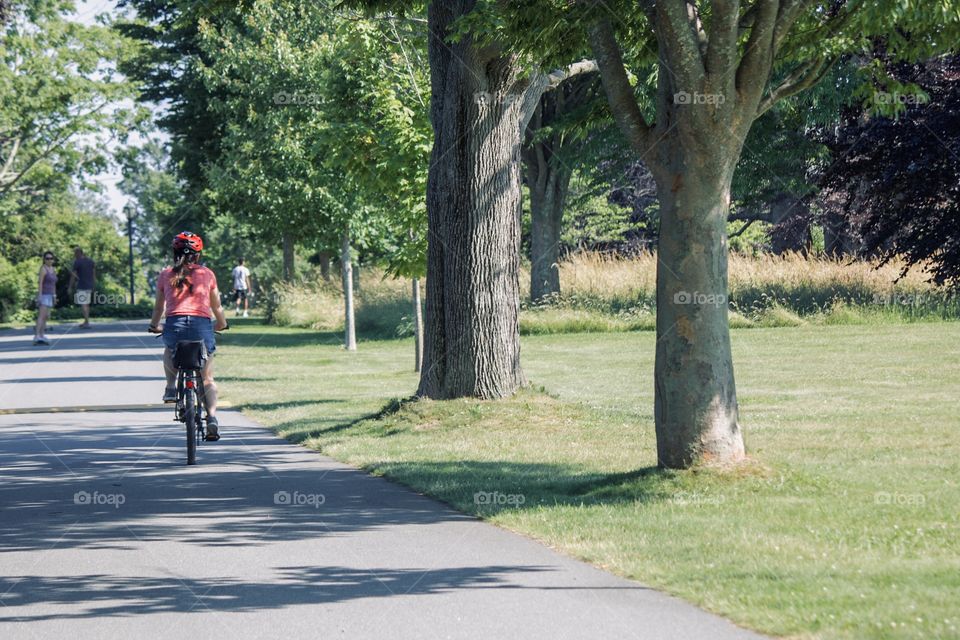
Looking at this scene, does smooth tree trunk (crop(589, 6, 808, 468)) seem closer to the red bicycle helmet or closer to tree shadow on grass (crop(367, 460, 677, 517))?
tree shadow on grass (crop(367, 460, 677, 517))

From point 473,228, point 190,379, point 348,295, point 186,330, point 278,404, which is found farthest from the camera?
point 348,295

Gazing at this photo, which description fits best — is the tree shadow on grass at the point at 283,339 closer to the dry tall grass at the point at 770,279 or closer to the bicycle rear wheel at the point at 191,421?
the dry tall grass at the point at 770,279

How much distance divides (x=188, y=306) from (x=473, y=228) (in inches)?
152

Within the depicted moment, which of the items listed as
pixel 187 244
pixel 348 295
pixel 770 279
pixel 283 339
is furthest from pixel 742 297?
pixel 187 244

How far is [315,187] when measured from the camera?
1167 inches

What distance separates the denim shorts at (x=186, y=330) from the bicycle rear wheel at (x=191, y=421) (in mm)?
568

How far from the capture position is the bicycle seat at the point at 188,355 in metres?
11.6

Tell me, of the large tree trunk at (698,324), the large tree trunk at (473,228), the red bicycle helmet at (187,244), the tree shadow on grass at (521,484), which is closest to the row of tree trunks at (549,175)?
the large tree trunk at (473,228)

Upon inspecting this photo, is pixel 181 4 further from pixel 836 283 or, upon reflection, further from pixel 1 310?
pixel 1 310

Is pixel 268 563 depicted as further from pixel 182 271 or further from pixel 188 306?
pixel 182 271

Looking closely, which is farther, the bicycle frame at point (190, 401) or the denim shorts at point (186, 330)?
the denim shorts at point (186, 330)

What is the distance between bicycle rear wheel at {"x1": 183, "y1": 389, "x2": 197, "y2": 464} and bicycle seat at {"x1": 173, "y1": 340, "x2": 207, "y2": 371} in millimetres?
275

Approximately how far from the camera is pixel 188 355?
38.1ft

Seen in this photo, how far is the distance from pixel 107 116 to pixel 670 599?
46.4m
